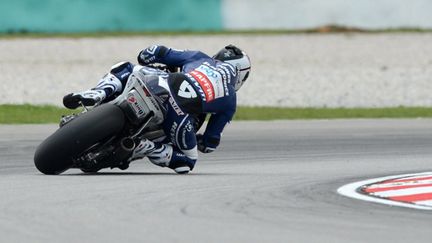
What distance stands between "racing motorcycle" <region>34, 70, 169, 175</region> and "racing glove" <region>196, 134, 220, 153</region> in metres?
0.62

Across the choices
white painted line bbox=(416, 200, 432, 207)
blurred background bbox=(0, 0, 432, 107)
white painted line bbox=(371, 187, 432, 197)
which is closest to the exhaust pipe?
white painted line bbox=(371, 187, 432, 197)

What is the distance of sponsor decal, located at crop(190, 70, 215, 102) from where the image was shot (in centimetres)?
1014

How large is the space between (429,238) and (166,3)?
20.9 meters

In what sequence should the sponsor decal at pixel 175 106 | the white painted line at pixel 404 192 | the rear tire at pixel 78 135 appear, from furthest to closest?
1. the sponsor decal at pixel 175 106
2. the rear tire at pixel 78 135
3. the white painted line at pixel 404 192

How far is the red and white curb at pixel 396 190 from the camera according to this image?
8.19m

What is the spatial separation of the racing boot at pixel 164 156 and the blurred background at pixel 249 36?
11.1 meters

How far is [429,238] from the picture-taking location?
260 inches

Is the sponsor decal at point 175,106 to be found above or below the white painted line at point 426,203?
below

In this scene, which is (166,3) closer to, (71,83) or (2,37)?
(2,37)

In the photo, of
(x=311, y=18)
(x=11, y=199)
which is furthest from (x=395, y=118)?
(x=311, y=18)

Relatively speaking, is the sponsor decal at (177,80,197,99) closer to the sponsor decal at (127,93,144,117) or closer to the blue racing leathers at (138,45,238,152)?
the blue racing leathers at (138,45,238,152)

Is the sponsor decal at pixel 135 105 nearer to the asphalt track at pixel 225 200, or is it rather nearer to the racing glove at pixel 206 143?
the asphalt track at pixel 225 200

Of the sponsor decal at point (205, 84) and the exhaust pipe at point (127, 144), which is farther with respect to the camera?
the sponsor decal at point (205, 84)

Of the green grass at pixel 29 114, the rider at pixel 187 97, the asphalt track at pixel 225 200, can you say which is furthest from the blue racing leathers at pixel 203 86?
the green grass at pixel 29 114
